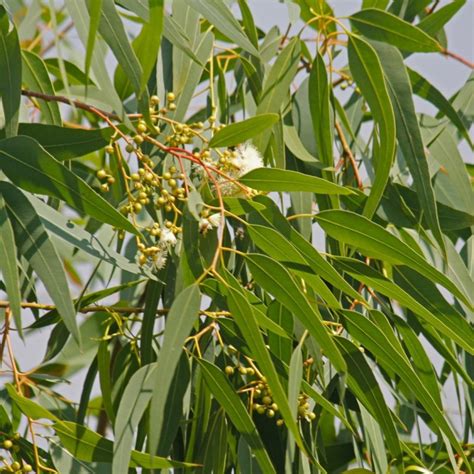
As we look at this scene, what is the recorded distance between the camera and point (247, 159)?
1.20m

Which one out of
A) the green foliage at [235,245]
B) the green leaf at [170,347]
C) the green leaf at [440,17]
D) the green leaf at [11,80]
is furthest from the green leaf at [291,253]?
the green leaf at [440,17]

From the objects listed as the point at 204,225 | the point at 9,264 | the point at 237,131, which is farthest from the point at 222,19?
the point at 9,264

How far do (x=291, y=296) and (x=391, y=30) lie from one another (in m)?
0.47

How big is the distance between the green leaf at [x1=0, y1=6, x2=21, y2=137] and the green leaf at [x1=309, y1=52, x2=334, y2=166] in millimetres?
430

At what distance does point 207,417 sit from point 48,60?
802 millimetres

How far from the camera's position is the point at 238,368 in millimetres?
1294

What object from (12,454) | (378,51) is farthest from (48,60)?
(12,454)

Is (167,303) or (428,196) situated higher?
(428,196)

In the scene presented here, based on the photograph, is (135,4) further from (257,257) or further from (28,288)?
(28,288)

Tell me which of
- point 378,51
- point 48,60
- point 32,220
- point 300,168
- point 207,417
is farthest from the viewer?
point 48,60

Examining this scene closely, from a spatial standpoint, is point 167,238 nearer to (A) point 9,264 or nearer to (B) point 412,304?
(A) point 9,264

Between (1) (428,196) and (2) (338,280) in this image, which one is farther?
(1) (428,196)

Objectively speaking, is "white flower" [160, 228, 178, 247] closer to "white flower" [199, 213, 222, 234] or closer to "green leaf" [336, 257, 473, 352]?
"white flower" [199, 213, 222, 234]

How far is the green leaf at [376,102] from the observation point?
1.26 metres
